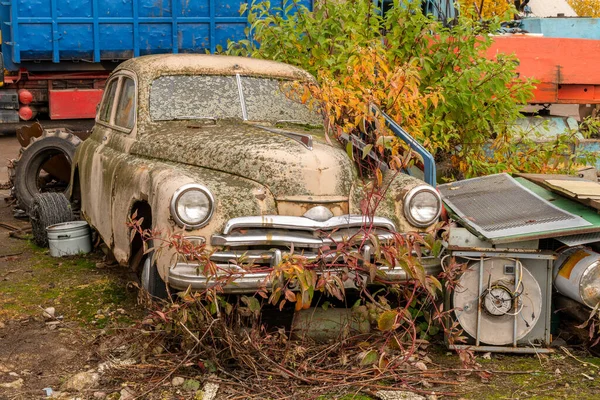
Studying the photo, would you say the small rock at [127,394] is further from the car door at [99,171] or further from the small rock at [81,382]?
the car door at [99,171]

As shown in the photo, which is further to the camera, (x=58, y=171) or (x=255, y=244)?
(x=58, y=171)

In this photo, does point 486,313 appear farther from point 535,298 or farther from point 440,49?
point 440,49

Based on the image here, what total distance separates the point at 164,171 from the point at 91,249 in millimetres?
2586

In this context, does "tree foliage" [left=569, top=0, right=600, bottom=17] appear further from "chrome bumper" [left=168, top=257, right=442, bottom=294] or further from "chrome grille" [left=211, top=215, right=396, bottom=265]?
"chrome bumper" [left=168, top=257, right=442, bottom=294]

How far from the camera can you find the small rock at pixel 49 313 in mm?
5602

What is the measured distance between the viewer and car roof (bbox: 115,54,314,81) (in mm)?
6297

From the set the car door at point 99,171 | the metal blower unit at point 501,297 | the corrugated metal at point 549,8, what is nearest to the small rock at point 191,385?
the metal blower unit at point 501,297

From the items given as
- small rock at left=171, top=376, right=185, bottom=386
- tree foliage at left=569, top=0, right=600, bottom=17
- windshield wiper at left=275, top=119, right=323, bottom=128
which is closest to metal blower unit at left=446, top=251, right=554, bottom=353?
small rock at left=171, top=376, right=185, bottom=386

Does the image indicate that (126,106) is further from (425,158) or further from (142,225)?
(425,158)

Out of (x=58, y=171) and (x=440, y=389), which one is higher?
(x=58, y=171)

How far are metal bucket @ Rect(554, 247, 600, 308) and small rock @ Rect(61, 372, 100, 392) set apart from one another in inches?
110

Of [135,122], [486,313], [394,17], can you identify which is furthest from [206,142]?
[394,17]

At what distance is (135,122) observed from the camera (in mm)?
6141

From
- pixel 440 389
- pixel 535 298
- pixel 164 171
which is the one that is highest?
pixel 164 171
